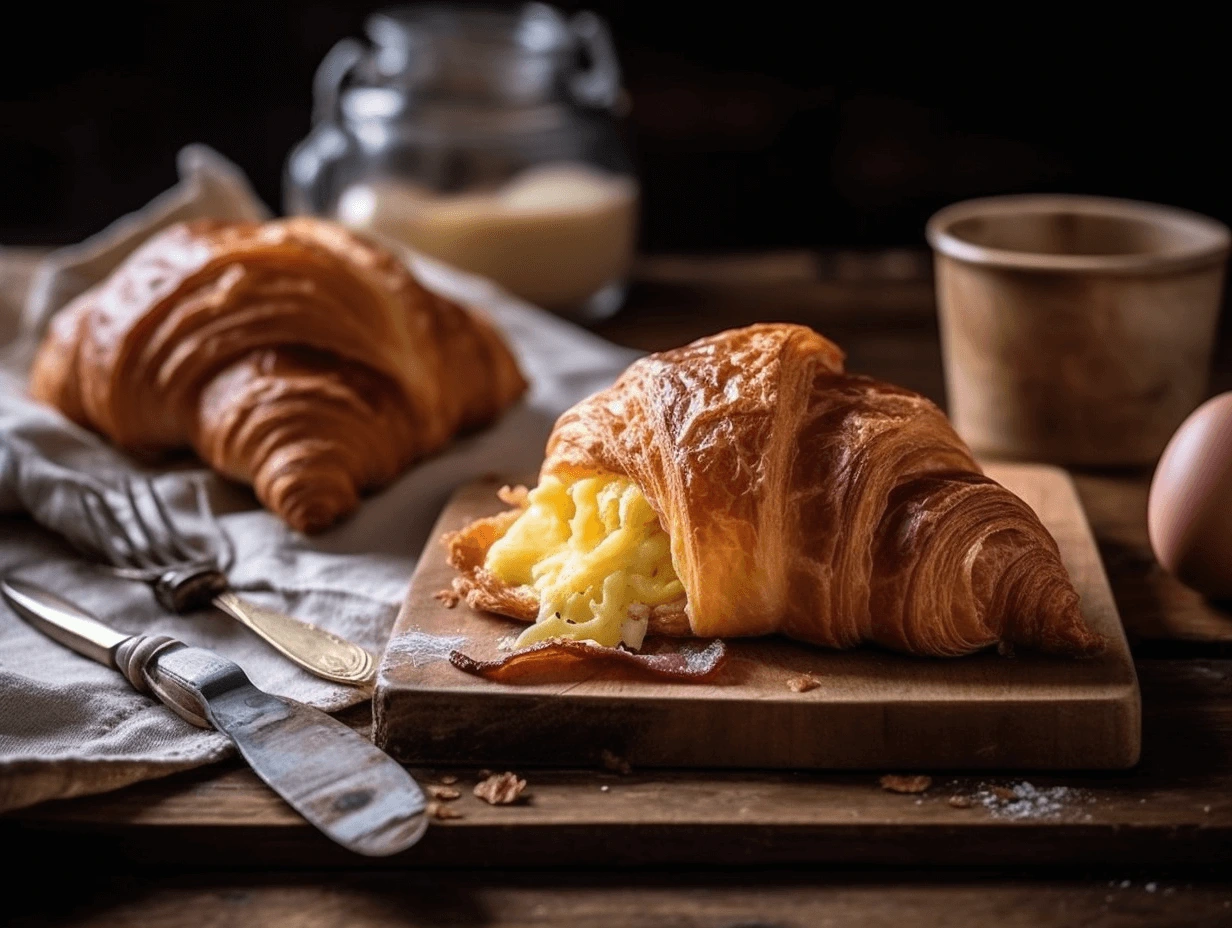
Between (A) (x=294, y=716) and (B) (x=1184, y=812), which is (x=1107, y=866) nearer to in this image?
(B) (x=1184, y=812)

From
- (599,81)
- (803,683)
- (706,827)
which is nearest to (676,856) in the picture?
(706,827)

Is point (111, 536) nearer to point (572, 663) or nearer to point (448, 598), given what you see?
point (448, 598)

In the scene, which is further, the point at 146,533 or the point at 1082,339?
the point at 1082,339

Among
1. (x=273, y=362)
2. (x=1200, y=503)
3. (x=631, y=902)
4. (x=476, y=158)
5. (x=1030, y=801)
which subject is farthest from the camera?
(x=476, y=158)

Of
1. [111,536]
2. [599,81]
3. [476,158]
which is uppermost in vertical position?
[599,81]

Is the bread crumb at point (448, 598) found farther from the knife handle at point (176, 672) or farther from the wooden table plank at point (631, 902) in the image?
the wooden table plank at point (631, 902)

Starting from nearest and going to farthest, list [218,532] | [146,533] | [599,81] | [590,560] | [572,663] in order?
[572,663]
[590,560]
[146,533]
[218,532]
[599,81]
